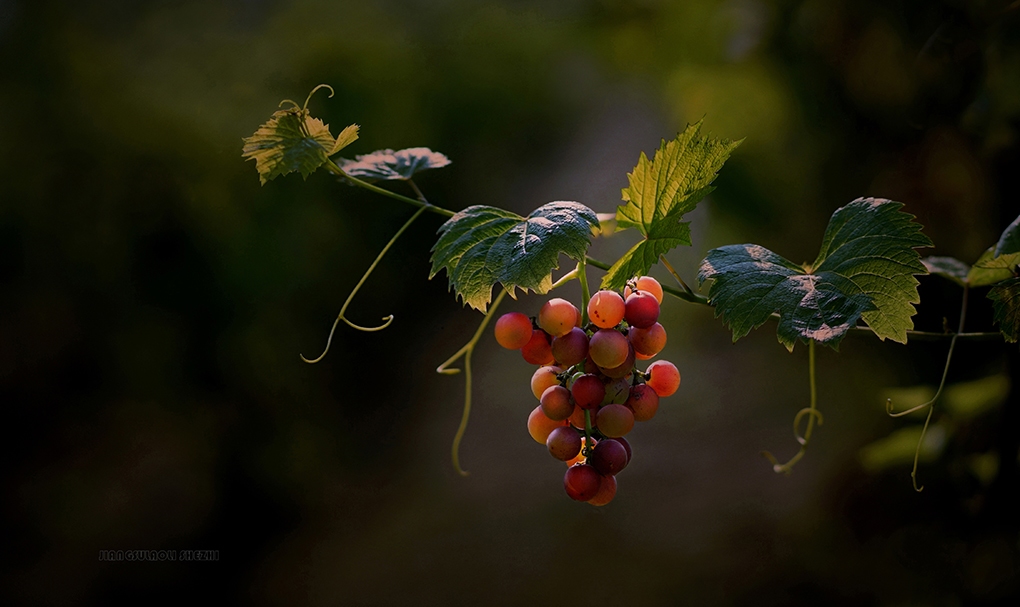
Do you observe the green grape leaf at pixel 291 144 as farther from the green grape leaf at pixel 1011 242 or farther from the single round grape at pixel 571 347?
the green grape leaf at pixel 1011 242

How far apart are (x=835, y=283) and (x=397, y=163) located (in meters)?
0.35

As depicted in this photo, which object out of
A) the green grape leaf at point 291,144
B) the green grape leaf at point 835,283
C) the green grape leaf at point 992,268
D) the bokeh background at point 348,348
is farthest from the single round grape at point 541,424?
the bokeh background at point 348,348

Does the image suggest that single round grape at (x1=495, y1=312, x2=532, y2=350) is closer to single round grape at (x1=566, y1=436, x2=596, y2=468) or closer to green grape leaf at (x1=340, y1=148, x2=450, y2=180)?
single round grape at (x1=566, y1=436, x2=596, y2=468)

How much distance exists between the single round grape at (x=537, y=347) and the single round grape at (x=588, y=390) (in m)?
0.03

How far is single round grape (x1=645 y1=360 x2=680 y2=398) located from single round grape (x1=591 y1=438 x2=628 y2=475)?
54 millimetres

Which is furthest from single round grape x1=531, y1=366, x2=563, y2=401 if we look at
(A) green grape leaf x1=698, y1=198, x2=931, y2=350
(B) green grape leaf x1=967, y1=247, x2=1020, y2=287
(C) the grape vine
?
(B) green grape leaf x1=967, y1=247, x2=1020, y2=287

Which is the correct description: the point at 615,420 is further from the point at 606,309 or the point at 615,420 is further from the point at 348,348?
the point at 348,348

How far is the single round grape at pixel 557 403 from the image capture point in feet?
1.29

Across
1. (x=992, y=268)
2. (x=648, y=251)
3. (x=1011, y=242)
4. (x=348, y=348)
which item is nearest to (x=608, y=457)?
(x=648, y=251)

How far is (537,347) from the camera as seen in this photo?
405 millimetres

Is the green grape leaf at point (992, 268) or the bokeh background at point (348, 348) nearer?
the green grape leaf at point (992, 268)

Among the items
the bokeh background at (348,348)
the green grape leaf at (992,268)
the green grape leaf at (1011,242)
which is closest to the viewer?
the green grape leaf at (1011,242)

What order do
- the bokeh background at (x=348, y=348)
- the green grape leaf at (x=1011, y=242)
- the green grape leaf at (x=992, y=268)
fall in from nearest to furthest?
the green grape leaf at (x=1011, y=242)
the green grape leaf at (x=992, y=268)
the bokeh background at (x=348, y=348)

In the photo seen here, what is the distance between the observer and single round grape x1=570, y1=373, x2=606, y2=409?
386 millimetres
